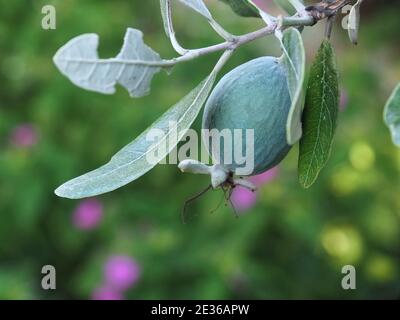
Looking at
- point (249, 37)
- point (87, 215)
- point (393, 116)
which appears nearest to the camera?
point (393, 116)

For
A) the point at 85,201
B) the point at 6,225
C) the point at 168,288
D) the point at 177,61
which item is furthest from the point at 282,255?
the point at 177,61

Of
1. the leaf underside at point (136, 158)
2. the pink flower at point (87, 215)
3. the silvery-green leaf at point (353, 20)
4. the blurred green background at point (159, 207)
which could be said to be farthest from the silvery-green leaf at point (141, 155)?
the pink flower at point (87, 215)

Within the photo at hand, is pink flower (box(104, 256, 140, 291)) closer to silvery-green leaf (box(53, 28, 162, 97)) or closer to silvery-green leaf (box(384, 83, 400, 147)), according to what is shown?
silvery-green leaf (box(53, 28, 162, 97))

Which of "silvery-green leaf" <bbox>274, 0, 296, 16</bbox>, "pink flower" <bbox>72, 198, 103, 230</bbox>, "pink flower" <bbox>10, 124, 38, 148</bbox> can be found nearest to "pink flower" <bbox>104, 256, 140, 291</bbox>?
"pink flower" <bbox>72, 198, 103, 230</bbox>

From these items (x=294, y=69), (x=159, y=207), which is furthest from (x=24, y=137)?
(x=294, y=69)

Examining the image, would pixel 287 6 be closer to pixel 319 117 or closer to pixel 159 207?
pixel 319 117

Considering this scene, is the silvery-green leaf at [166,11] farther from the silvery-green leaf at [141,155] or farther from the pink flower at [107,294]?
the pink flower at [107,294]
